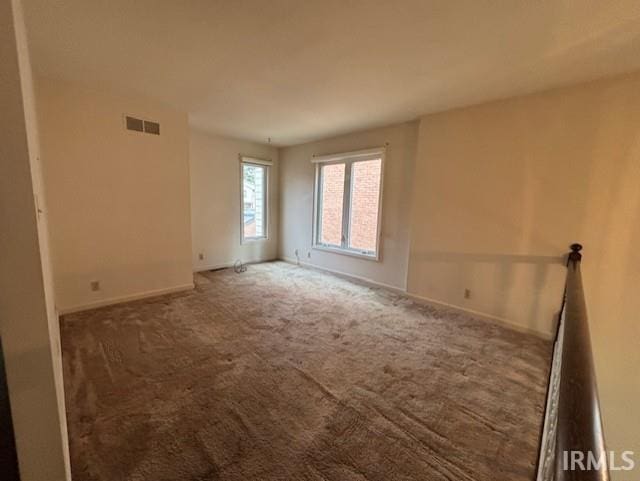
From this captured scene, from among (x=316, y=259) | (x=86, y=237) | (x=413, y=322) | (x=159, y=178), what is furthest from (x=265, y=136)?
(x=413, y=322)

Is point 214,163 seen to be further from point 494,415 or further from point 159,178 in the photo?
point 494,415

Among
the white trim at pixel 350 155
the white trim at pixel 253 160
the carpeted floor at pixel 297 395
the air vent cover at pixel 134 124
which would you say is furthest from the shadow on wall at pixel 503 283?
the air vent cover at pixel 134 124

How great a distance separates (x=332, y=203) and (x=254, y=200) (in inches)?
65.7

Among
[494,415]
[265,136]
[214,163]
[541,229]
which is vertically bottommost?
[494,415]

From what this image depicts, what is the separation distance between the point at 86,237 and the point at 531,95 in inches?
193

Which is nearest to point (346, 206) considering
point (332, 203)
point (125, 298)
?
point (332, 203)

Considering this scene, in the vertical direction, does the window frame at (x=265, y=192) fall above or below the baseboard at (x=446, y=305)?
above

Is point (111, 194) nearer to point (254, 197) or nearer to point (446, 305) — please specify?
point (254, 197)

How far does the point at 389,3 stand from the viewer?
1541 mm

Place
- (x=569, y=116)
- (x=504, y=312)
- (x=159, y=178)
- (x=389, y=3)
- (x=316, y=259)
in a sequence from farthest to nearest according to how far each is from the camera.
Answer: (x=316, y=259) < (x=159, y=178) < (x=504, y=312) < (x=569, y=116) < (x=389, y=3)

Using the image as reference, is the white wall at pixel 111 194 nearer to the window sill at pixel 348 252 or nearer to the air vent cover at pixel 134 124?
the air vent cover at pixel 134 124

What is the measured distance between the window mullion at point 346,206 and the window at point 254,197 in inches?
72.1

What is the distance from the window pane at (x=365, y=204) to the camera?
13.9 feet

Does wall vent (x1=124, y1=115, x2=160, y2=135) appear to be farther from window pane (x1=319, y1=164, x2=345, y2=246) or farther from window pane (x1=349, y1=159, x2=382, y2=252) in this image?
window pane (x1=349, y1=159, x2=382, y2=252)
